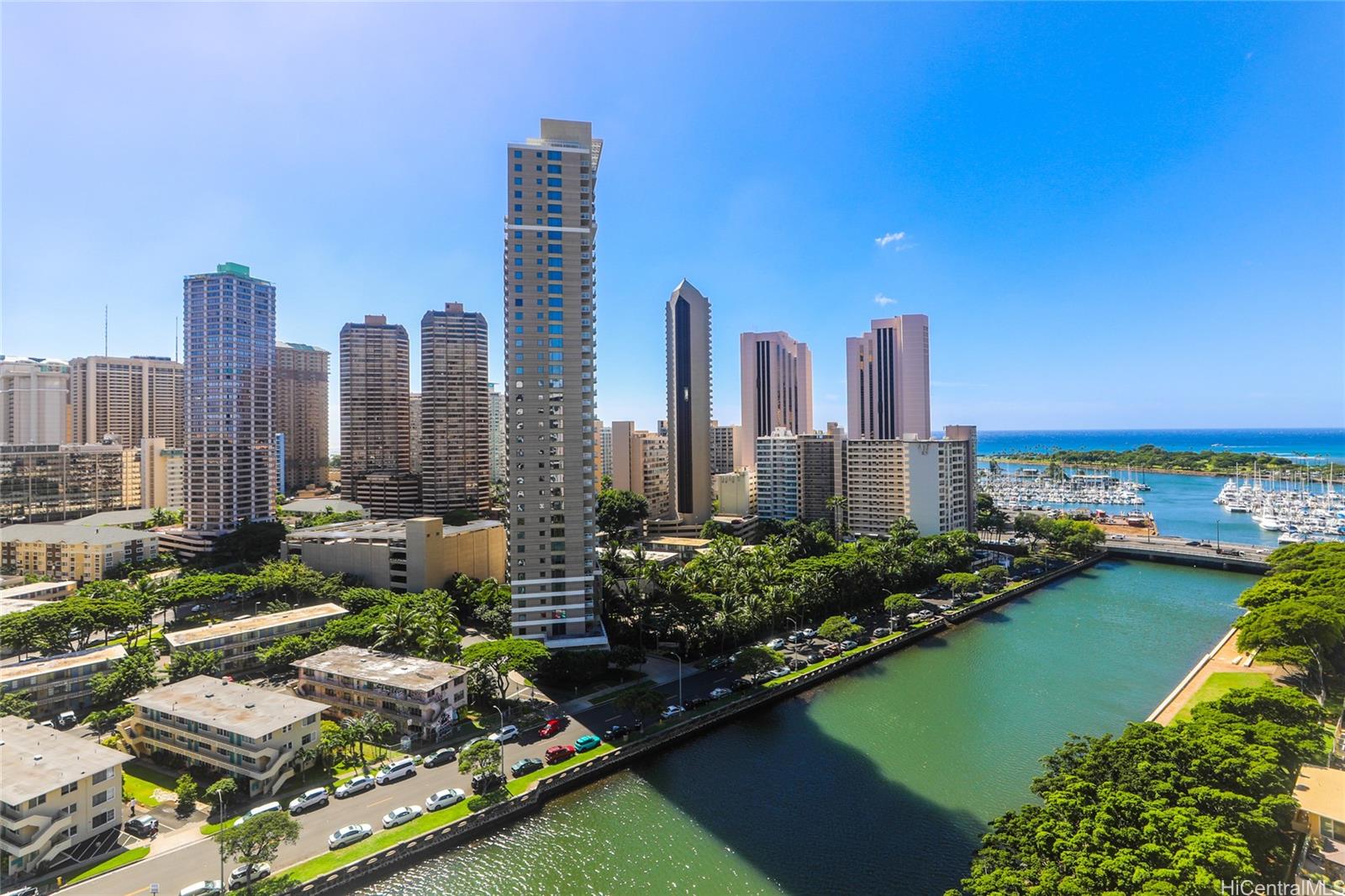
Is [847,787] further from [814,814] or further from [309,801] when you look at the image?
[309,801]

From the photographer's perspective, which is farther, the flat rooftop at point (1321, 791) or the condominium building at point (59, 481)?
the condominium building at point (59, 481)

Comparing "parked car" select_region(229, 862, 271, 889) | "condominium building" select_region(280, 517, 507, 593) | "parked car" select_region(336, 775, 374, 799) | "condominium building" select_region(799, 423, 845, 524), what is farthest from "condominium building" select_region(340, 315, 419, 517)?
"parked car" select_region(229, 862, 271, 889)

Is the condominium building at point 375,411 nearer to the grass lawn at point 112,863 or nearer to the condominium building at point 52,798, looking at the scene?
the condominium building at point 52,798

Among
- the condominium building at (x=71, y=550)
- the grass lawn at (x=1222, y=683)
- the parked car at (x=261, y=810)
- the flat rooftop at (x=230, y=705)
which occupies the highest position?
the condominium building at (x=71, y=550)

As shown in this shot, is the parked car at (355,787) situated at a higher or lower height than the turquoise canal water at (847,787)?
higher

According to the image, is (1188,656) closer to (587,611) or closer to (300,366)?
(587,611)

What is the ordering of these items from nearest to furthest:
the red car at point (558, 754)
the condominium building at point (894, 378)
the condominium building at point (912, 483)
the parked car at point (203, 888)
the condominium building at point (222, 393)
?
the parked car at point (203, 888) < the red car at point (558, 754) < the condominium building at point (222, 393) < the condominium building at point (912, 483) < the condominium building at point (894, 378)

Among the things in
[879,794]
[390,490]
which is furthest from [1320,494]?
[390,490]


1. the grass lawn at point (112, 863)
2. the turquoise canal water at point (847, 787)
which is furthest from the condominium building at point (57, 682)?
the turquoise canal water at point (847, 787)
